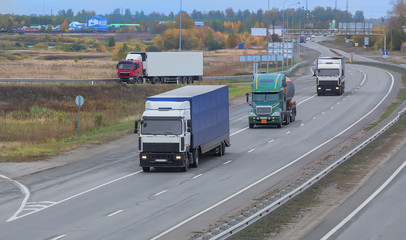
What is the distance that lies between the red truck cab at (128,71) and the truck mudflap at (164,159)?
45901mm

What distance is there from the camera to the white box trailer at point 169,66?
82.2 metres

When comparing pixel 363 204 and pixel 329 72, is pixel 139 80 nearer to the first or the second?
pixel 329 72

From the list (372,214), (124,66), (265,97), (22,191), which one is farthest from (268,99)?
(124,66)

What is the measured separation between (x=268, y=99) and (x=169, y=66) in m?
35.2

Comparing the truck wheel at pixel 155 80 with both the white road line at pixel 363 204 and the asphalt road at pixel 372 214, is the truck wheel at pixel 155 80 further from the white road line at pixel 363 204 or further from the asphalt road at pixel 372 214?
the asphalt road at pixel 372 214

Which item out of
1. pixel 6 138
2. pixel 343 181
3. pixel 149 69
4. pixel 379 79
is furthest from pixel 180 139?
pixel 379 79

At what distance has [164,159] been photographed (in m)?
32.6

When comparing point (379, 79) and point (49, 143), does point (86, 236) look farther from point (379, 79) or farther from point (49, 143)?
point (379, 79)

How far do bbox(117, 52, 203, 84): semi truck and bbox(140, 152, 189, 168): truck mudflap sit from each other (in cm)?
4616

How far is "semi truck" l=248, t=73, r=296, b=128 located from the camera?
4956 cm

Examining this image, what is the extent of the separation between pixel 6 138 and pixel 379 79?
59.6m

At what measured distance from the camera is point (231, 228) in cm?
1881

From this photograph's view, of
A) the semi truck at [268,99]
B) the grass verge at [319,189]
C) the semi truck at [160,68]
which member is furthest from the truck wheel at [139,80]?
the grass verge at [319,189]

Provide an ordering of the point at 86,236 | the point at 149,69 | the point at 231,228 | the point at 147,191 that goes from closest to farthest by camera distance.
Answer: the point at 231,228
the point at 86,236
the point at 147,191
the point at 149,69
